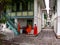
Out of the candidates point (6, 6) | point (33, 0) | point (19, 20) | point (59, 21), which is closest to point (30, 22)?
point (19, 20)

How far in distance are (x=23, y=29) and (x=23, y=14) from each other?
8.07 ft

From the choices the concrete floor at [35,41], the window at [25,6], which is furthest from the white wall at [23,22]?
the concrete floor at [35,41]

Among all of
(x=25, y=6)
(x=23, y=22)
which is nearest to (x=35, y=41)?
(x=25, y=6)

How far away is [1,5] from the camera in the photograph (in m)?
12.2

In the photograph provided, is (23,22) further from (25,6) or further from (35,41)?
(35,41)

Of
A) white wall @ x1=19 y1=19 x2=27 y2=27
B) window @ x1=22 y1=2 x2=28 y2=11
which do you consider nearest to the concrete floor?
window @ x1=22 y1=2 x2=28 y2=11

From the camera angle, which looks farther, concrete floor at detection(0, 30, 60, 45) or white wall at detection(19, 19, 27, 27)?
white wall at detection(19, 19, 27, 27)

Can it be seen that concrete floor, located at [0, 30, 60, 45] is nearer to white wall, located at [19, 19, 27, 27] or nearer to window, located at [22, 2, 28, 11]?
window, located at [22, 2, 28, 11]

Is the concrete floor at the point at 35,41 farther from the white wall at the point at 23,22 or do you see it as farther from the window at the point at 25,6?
the white wall at the point at 23,22

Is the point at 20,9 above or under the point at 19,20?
above

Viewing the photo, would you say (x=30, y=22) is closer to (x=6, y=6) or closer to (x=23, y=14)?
(x=23, y=14)

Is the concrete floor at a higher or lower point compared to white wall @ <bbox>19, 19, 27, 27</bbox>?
lower

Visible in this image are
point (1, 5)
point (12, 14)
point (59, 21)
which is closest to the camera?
point (1, 5)

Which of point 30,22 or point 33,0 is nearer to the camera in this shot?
point 33,0
